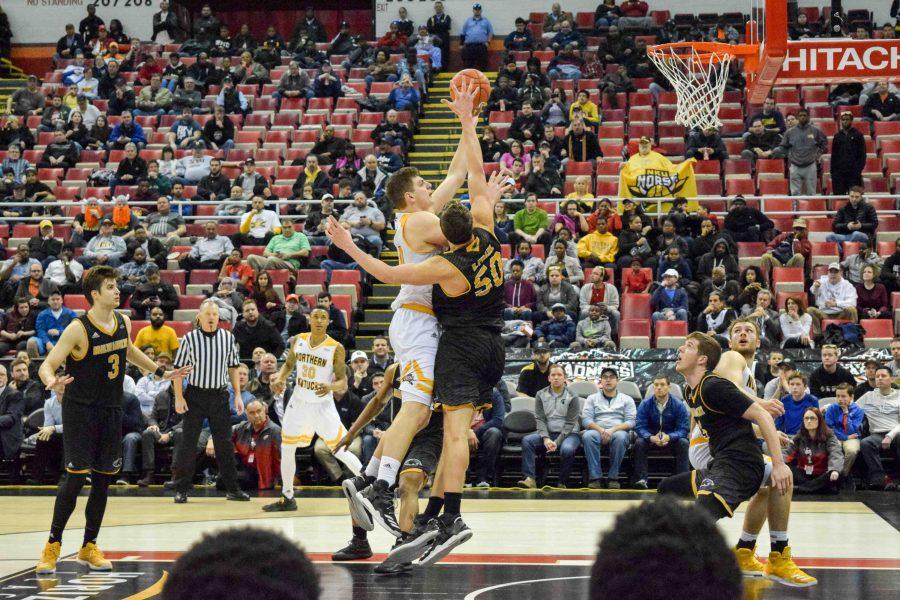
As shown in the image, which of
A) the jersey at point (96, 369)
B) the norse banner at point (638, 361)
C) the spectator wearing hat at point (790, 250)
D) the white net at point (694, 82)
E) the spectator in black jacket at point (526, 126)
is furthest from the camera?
the spectator in black jacket at point (526, 126)

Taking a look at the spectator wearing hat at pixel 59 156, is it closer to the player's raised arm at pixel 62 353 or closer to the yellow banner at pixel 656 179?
the yellow banner at pixel 656 179

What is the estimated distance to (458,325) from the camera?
21.5 ft

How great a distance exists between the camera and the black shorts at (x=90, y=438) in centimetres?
697

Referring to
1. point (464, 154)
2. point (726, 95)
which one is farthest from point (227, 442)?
point (726, 95)

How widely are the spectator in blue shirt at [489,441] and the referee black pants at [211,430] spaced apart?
8.23 feet

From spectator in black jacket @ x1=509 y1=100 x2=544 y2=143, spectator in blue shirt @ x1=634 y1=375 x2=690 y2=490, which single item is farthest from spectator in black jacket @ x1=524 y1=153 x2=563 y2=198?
spectator in blue shirt @ x1=634 y1=375 x2=690 y2=490

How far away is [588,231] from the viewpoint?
50.7ft

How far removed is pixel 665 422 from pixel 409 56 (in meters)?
11.7

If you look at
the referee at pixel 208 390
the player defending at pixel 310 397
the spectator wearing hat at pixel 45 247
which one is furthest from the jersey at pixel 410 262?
the spectator wearing hat at pixel 45 247

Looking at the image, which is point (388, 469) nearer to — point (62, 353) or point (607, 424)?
point (62, 353)

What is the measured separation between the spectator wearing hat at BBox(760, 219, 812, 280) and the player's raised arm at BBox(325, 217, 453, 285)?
9.09 metres

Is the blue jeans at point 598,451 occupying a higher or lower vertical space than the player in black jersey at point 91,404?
lower

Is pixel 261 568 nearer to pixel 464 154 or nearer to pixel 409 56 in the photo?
pixel 464 154

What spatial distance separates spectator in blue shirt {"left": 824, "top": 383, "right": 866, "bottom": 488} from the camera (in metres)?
11.7
